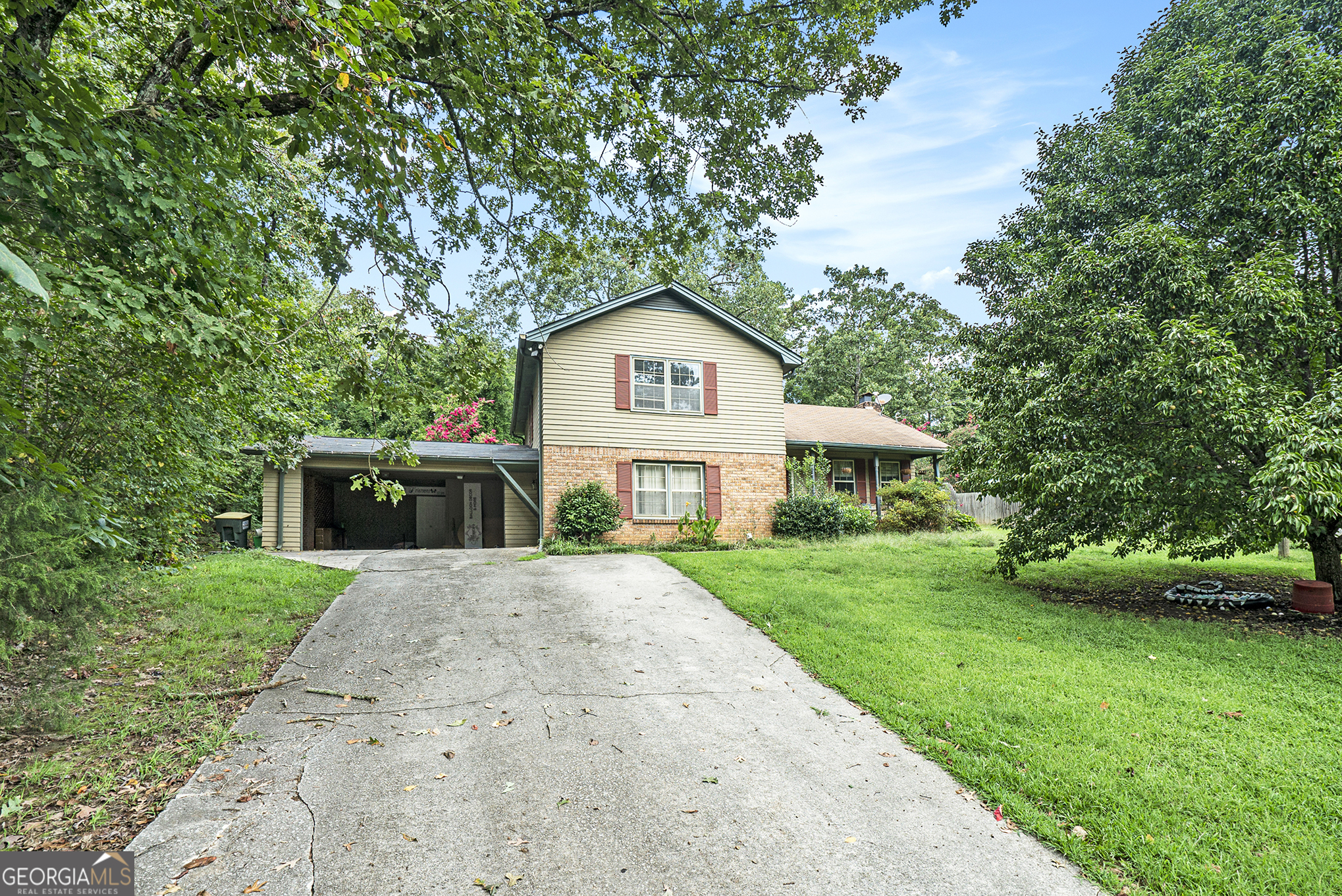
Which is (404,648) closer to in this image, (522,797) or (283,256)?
(522,797)

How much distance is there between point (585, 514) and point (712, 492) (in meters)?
3.25

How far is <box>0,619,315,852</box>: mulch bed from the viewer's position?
288 cm

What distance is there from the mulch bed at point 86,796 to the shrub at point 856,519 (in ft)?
42.2

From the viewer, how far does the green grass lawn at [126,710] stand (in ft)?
10.1

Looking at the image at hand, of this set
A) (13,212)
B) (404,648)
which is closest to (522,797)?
(404,648)

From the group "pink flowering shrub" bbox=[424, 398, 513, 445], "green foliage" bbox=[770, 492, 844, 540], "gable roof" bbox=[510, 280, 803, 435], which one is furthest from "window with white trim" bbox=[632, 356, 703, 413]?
"pink flowering shrub" bbox=[424, 398, 513, 445]

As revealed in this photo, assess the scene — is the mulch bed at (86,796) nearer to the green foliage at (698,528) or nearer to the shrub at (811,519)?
the green foliage at (698,528)

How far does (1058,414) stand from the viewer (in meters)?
7.52

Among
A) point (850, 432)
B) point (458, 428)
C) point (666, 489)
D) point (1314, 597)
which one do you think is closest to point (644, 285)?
point (458, 428)

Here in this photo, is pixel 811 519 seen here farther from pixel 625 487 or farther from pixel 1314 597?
pixel 1314 597

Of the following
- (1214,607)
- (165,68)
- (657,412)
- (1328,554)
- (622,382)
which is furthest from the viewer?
(657,412)

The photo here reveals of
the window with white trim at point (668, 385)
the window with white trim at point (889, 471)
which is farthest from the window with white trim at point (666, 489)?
the window with white trim at point (889, 471)

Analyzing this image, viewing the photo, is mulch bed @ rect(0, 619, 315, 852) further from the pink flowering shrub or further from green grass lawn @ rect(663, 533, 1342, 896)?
the pink flowering shrub

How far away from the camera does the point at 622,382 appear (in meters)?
13.9
